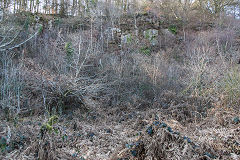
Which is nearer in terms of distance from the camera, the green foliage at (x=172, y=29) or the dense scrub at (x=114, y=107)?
the dense scrub at (x=114, y=107)

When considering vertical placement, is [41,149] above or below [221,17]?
below

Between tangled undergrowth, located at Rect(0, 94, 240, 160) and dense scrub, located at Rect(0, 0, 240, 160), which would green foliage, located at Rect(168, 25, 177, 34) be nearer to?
dense scrub, located at Rect(0, 0, 240, 160)

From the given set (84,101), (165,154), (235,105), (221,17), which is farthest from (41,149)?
(221,17)

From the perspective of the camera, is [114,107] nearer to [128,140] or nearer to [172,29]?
[128,140]

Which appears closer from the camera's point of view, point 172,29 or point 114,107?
point 114,107

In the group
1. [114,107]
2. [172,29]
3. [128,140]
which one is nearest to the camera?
[128,140]

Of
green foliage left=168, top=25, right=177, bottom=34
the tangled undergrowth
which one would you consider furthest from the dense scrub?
green foliage left=168, top=25, right=177, bottom=34

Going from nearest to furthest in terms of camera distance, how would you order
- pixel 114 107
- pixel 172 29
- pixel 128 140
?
pixel 128 140 → pixel 114 107 → pixel 172 29

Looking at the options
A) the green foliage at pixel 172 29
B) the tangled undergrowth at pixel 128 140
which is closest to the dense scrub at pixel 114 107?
the tangled undergrowth at pixel 128 140

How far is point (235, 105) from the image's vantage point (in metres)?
5.49

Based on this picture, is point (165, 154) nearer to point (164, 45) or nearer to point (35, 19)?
point (164, 45)

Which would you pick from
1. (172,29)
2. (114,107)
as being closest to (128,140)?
(114,107)

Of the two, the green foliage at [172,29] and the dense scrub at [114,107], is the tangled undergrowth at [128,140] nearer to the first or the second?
the dense scrub at [114,107]

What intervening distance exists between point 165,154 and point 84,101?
5192 millimetres
